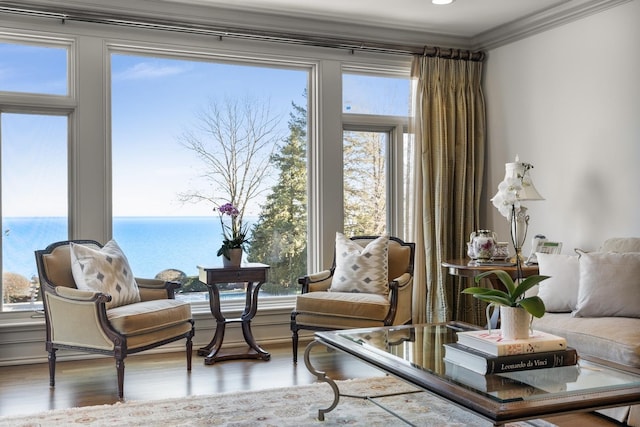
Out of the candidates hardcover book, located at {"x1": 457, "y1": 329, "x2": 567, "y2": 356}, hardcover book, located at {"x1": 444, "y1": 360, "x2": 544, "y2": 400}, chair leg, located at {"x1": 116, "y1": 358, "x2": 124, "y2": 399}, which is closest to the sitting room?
chair leg, located at {"x1": 116, "y1": 358, "x2": 124, "y2": 399}

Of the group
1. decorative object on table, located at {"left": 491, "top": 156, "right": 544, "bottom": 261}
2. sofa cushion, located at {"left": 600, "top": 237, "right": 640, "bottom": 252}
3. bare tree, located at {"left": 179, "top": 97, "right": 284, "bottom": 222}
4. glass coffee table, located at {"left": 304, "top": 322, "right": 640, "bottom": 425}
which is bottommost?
glass coffee table, located at {"left": 304, "top": 322, "right": 640, "bottom": 425}

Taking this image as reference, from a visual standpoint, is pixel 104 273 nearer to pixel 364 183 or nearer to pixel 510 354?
pixel 364 183

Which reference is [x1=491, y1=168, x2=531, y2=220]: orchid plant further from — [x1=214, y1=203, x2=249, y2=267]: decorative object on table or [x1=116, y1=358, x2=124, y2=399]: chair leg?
[x1=116, y1=358, x2=124, y2=399]: chair leg

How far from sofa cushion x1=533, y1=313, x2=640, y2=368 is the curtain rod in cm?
285

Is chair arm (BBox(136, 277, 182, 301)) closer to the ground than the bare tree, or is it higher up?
closer to the ground

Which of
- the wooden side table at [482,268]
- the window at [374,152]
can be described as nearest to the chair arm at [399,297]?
the wooden side table at [482,268]

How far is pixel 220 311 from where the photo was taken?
15.6 feet

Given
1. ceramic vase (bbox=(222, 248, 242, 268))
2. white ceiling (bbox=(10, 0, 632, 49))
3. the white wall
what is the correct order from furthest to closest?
white ceiling (bbox=(10, 0, 632, 49))
ceramic vase (bbox=(222, 248, 242, 268))
the white wall

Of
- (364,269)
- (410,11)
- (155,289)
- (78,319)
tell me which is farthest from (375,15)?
(78,319)

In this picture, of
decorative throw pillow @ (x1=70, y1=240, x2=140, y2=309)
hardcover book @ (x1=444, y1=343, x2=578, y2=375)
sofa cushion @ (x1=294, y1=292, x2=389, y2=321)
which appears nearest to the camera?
hardcover book @ (x1=444, y1=343, x2=578, y2=375)

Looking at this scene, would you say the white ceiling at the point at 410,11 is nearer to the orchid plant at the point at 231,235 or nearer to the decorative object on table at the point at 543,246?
the orchid plant at the point at 231,235

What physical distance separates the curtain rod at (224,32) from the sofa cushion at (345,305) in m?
2.13

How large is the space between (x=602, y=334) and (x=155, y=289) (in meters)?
2.84

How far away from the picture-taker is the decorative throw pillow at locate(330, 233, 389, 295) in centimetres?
468
